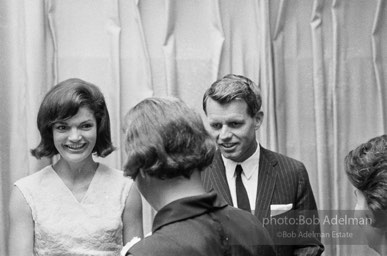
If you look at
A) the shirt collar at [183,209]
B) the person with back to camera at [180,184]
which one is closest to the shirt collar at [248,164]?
the person with back to camera at [180,184]

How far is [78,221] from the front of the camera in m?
2.55

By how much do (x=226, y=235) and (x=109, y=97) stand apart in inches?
72.2

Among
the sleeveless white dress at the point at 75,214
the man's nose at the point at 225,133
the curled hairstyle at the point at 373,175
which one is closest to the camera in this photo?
the curled hairstyle at the point at 373,175

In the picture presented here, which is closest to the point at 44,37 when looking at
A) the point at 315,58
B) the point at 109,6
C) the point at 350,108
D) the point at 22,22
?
the point at 22,22

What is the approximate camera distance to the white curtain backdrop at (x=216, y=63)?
10.4 ft

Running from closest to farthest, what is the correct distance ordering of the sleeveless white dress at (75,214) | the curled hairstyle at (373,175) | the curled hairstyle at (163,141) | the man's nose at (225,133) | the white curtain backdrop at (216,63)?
the curled hairstyle at (163,141)
the curled hairstyle at (373,175)
the sleeveless white dress at (75,214)
the man's nose at (225,133)
the white curtain backdrop at (216,63)

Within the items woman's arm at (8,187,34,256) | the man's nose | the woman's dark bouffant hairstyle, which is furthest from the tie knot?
woman's arm at (8,187,34,256)

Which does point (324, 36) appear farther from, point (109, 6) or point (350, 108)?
point (109, 6)

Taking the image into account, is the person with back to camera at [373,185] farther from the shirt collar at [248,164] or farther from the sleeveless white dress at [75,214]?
the sleeveless white dress at [75,214]

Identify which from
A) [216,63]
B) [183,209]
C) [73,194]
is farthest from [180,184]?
[216,63]

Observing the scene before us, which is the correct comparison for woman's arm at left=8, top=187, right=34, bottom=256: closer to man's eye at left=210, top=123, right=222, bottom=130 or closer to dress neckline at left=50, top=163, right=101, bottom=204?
dress neckline at left=50, top=163, right=101, bottom=204

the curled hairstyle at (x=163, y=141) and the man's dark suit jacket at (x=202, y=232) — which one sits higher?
the curled hairstyle at (x=163, y=141)

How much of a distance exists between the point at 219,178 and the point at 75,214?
599mm

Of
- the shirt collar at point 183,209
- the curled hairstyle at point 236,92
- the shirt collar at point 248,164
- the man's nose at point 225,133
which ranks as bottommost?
the shirt collar at point 248,164
